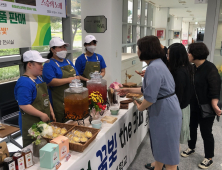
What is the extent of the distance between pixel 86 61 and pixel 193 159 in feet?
6.69

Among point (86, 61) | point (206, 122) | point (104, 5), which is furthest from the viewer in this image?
point (104, 5)

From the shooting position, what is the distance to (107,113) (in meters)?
2.11

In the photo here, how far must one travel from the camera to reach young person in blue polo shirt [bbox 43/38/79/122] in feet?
6.94

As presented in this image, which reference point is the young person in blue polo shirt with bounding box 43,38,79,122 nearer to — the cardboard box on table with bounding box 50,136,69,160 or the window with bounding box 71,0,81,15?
the cardboard box on table with bounding box 50,136,69,160

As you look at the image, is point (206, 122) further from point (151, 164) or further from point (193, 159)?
point (151, 164)

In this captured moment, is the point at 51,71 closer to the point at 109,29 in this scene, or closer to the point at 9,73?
the point at 9,73

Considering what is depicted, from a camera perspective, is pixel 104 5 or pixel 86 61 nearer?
pixel 86 61

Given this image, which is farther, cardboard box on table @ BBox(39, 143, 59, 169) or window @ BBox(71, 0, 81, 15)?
window @ BBox(71, 0, 81, 15)

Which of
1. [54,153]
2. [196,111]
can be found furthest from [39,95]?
[196,111]

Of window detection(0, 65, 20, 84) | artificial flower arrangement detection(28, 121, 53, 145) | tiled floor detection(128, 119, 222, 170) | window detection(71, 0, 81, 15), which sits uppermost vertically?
window detection(71, 0, 81, 15)

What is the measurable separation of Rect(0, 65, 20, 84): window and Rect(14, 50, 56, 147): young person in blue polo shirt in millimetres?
1512

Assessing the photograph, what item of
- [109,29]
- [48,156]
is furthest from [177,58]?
[109,29]

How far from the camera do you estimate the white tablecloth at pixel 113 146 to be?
4.34ft

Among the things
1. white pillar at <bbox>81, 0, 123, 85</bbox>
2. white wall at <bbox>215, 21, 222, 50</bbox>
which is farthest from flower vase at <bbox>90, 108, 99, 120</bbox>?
white wall at <bbox>215, 21, 222, 50</bbox>
